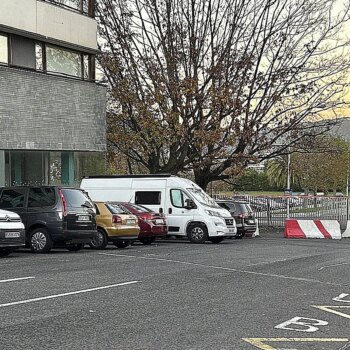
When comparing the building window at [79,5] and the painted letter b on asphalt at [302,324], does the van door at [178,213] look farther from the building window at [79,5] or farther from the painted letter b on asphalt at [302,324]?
the painted letter b on asphalt at [302,324]

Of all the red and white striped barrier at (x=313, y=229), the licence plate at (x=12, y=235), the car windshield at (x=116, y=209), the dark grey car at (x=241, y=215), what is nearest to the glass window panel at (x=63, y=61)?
the car windshield at (x=116, y=209)

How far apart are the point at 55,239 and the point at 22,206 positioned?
4.31ft

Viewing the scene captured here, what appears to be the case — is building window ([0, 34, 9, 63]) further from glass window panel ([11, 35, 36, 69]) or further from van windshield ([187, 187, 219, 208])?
van windshield ([187, 187, 219, 208])

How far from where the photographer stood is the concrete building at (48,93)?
25297 mm

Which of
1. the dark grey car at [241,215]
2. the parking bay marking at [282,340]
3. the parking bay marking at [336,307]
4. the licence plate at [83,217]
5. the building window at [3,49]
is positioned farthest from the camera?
the dark grey car at [241,215]

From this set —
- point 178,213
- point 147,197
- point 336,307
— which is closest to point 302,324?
point 336,307

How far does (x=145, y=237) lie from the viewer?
25.3m

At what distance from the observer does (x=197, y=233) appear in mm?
26906

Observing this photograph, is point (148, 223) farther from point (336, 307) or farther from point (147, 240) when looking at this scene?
point (336, 307)

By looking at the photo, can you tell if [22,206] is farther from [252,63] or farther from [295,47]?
[295,47]

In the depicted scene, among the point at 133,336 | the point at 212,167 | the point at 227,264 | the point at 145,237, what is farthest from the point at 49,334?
the point at 212,167

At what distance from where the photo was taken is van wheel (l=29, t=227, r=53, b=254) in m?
19.5

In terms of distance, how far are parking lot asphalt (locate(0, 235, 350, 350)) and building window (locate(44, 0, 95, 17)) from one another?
41.8 feet

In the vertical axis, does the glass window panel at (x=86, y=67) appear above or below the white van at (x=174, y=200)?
above
